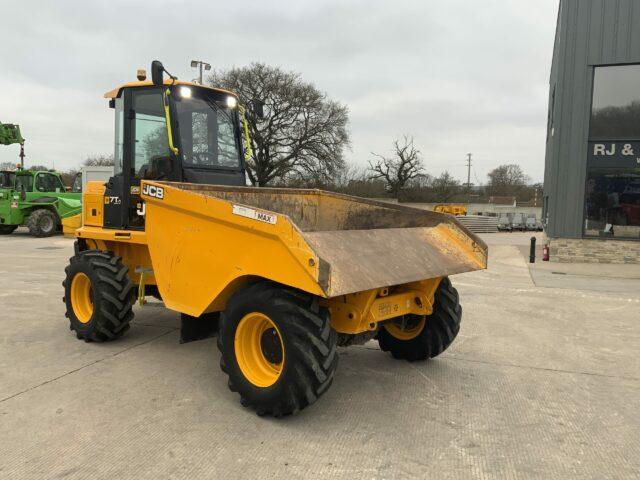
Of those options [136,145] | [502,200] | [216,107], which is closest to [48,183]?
[136,145]

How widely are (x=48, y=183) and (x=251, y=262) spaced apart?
19253 millimetres

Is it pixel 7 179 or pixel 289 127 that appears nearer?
pixel 7 179

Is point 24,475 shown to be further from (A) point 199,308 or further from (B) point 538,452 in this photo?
(B) point 538,452

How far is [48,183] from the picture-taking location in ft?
64.7

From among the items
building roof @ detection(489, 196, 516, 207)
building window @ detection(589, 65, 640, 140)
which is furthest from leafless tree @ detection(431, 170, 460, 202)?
building window @ detection(589, 65, 640, 140)

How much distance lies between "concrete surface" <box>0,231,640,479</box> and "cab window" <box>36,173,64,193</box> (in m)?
15.2

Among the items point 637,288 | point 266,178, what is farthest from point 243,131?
point 266,178

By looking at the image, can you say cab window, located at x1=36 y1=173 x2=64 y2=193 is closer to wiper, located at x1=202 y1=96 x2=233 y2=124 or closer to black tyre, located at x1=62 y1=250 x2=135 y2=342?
black tyre, located at x1=62 y1=250 x2=135 y2=342

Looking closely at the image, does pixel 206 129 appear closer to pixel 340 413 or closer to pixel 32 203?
pixel 340 413

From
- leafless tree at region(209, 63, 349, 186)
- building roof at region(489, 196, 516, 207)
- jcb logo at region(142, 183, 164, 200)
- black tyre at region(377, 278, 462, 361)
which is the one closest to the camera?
jcb logo at region(142, 183, 164, 200)

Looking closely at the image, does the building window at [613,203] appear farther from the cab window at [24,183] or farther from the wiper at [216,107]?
the cab window at [24,183]

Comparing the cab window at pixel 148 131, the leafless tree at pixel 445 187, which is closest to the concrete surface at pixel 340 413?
the cab window at pixel 148 131

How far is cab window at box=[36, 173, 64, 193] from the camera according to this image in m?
19.4

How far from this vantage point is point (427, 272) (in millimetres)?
3799
